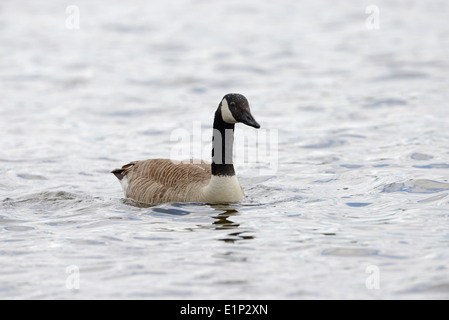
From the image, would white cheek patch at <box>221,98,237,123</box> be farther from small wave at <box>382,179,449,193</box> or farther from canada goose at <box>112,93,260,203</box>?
small wave at <box>382,179,449,193</box>

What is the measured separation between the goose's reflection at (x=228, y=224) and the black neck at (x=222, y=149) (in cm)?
59

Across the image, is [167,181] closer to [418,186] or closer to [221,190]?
[221,190]

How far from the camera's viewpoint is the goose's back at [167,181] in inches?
499

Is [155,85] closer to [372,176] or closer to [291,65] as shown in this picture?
[291,65]

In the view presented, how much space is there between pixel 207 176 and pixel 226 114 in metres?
1.45

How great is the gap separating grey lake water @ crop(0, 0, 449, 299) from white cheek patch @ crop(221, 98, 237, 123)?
1461 mm

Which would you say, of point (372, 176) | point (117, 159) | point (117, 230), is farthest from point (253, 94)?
point (117, 230)

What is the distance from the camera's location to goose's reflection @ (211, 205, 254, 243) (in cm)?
1061

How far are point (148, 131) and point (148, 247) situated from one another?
10.5m

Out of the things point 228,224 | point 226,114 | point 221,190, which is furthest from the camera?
point 221,190

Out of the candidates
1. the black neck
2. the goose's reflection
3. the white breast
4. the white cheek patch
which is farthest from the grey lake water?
the white cheek patch

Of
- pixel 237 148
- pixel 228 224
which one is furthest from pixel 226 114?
pixel 237 148

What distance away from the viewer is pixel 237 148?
732 inches

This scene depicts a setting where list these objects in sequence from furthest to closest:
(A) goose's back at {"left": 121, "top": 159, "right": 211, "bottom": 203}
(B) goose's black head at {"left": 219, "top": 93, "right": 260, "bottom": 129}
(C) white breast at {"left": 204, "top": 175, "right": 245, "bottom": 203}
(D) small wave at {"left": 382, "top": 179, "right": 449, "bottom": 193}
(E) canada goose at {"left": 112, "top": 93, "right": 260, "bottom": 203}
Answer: (D) small wave at {"left": 382, "top": 179, "right": 449, "bottom": 193}
(A) goose's back at {"left": 121, "top": 159, "right": 211, "bottom": 203}
(C) white breast at {"left": 204, "top": 175, "right": 245, "bottom": 203}
(E) canada goose at {"left": 112, "top": 93, "right": 260, "bottom": 203}
(B) goose's black head at {"left": 219, "top": 93, "right": 260, "bottom": 129}
